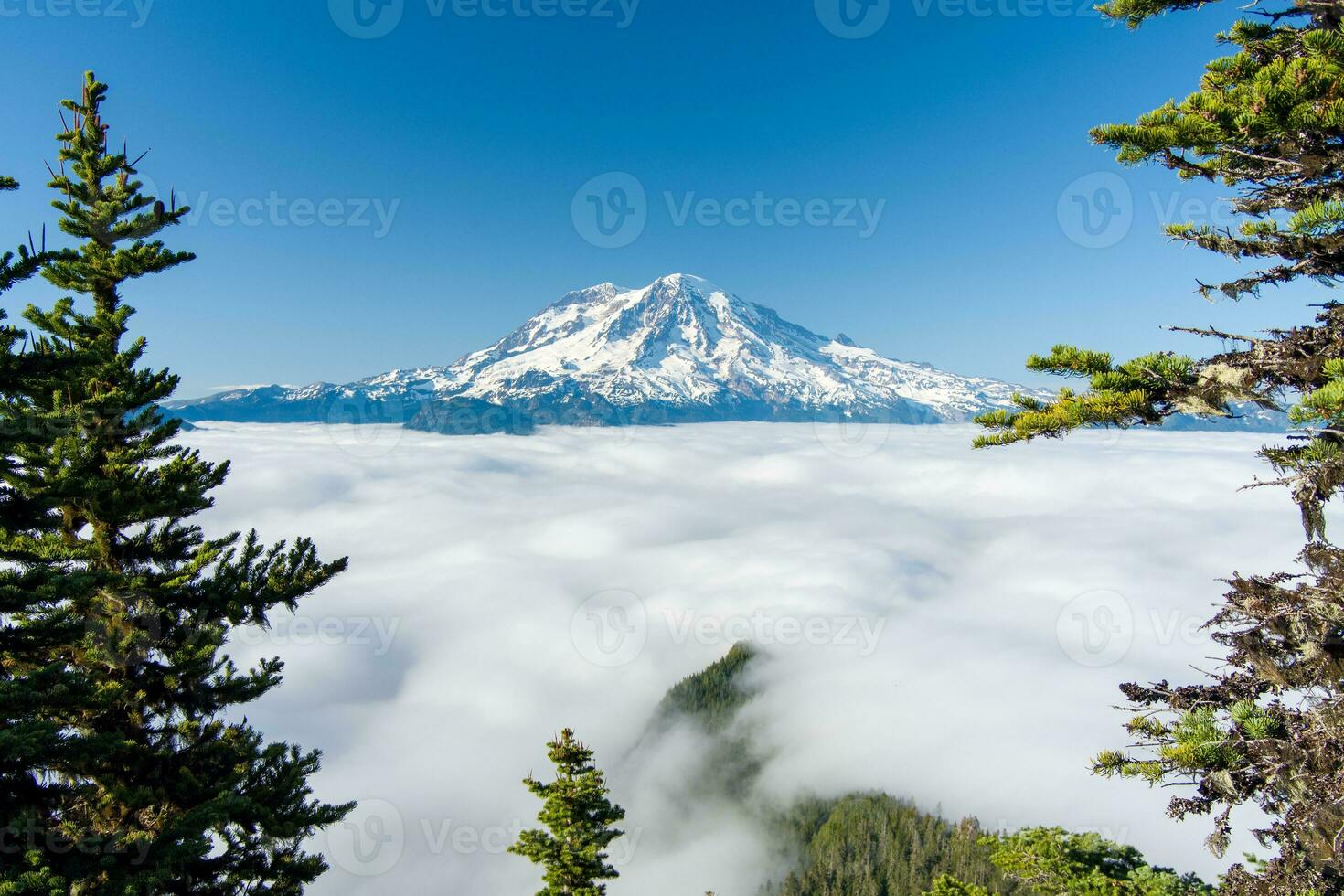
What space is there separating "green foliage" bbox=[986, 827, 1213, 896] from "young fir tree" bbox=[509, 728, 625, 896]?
488 inches

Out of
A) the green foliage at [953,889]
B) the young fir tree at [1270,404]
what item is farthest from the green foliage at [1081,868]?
the young fir tree at [1270,404]

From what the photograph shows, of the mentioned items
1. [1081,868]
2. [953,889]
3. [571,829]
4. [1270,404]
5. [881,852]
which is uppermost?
[1270,404]

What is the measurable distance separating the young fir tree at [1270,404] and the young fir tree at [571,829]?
16.5 metres

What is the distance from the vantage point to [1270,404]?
7.29 m

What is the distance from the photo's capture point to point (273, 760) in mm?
15016

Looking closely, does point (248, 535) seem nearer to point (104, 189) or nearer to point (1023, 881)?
point (104, 189)

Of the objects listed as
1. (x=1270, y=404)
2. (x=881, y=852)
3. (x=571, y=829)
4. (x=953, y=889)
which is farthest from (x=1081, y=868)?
(x=881, y=852)

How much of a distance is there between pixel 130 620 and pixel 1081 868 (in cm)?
2761

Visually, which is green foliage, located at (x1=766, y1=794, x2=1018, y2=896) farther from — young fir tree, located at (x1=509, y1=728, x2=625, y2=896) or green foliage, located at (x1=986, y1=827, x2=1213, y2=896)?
young fir tree, located at (x1=509, y1=728, x2=625, y2=896)

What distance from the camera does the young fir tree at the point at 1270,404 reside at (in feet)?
21.6

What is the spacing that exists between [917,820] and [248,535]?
19015cm

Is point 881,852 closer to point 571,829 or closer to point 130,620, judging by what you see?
point 571,829

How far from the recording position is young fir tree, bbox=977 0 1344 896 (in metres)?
6.59

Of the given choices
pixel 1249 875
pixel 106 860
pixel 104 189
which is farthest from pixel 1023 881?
pixel 104 189
